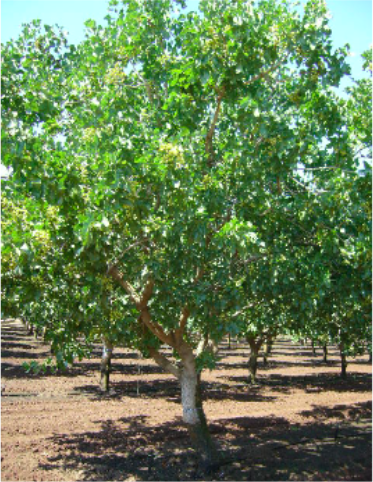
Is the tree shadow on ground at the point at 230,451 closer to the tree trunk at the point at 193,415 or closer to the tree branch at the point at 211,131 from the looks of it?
the tree trunk at the point at 193,415

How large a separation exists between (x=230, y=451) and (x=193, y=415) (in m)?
2.95

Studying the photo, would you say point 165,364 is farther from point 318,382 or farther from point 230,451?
point 318,382

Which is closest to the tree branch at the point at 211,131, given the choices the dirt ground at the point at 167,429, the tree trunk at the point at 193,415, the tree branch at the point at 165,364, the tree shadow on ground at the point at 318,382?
the tree trunk at the point at 193,415

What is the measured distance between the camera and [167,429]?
15.1m

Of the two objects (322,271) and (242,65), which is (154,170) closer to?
(242,65)

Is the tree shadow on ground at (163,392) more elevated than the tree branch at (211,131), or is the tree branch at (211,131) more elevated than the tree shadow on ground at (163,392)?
the tree branch at (211,131)

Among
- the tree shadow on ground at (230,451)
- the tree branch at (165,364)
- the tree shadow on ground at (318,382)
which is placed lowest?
the tree shadow on ground at (318,382)

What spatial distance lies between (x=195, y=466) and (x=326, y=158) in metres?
7.57

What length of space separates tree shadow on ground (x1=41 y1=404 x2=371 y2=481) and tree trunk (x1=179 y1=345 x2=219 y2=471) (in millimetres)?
361

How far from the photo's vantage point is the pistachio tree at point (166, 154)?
729 centimetres

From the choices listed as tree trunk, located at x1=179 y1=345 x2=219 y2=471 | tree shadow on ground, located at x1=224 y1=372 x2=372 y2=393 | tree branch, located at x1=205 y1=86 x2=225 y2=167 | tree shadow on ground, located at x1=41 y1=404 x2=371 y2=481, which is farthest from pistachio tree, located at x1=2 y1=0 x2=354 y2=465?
tree shadow on ground, located at x1=224 y1=372 x2=372 y2=393

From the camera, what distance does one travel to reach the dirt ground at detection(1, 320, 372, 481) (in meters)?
10.7

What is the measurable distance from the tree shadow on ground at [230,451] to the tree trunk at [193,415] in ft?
1.18

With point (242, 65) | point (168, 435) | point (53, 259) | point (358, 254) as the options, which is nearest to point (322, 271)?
point (358, 254)
